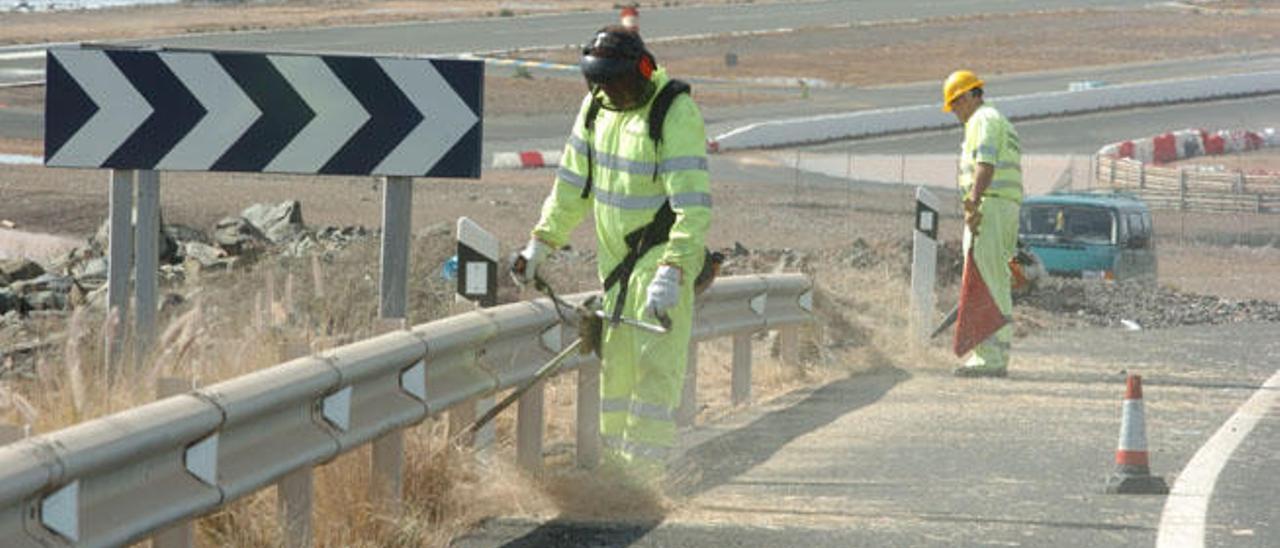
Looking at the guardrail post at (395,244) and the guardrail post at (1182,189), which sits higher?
the guardrail post at (395,244)

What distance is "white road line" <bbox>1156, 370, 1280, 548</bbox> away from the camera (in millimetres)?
9227

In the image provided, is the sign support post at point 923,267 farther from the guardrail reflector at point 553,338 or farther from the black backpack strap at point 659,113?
the black backpack strap at point 659,113

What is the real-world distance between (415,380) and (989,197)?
7.58m

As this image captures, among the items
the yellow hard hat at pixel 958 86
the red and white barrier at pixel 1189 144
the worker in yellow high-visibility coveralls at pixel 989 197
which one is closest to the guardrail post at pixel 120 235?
the worker in yellow high-visibility coveralls at pixel 989 197

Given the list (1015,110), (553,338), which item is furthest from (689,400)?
(1015,110)

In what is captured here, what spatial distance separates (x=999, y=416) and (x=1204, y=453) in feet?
5.96

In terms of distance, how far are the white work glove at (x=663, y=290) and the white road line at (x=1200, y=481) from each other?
1929 mm

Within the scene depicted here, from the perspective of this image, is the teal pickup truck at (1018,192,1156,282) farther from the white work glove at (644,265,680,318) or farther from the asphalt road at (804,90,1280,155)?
the asphalt road at (804,90,1280,155)

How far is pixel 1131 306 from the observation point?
2255 centimetres

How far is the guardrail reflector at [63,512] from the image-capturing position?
241 inches

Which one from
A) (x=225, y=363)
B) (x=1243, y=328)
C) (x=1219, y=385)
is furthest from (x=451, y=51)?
(x=225, y=363)

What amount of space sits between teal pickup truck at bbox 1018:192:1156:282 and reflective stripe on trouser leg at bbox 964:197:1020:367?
10097mm

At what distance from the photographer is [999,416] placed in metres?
13.5

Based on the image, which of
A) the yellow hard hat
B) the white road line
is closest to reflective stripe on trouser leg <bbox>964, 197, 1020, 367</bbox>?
the yellow hard hat
